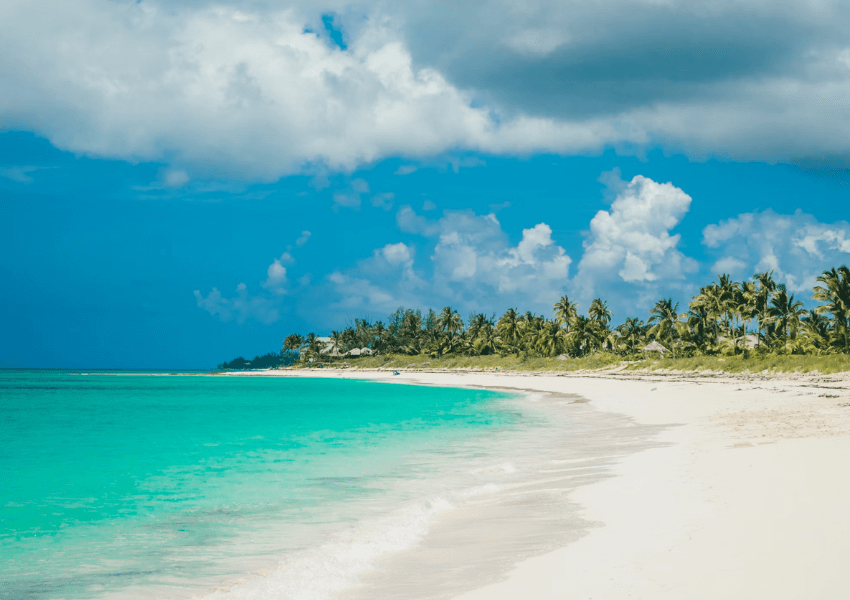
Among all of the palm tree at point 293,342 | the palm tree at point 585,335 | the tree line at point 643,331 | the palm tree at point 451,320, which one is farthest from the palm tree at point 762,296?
the palm tree at point 293,342

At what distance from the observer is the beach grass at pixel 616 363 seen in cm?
4394

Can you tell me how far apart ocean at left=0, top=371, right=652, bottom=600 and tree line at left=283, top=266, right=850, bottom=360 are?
121 ft

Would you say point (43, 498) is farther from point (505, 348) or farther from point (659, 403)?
point (505, 348)

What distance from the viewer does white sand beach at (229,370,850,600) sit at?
531 cm

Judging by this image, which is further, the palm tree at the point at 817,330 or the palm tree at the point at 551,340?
the palm tree at the point at 551,340

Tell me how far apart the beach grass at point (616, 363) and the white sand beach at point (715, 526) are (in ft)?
105

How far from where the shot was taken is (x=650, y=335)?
80688 mm

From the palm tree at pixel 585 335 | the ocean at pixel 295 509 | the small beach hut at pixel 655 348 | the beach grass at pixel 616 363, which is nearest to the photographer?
the ocean at pixel 295 509

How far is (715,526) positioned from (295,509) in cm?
687

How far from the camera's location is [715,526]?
7.16 metres

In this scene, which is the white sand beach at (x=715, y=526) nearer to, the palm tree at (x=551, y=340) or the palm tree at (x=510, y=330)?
the palm tree at (x=551, y=340)

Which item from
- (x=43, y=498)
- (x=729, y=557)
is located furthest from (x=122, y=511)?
(x=729, y=557)

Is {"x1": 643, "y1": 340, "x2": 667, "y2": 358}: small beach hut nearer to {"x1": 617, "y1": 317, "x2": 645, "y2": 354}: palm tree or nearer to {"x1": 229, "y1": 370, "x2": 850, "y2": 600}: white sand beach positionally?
{"x1": 617, "y1": 317, "x2": 645, "y2": 354}: palm tree

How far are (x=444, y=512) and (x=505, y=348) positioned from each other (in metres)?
100
